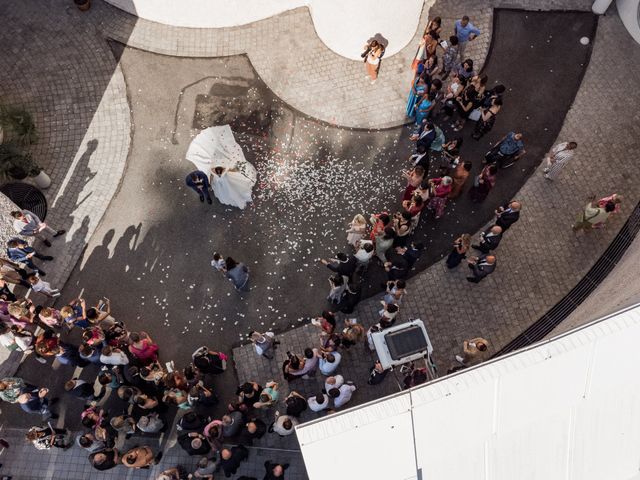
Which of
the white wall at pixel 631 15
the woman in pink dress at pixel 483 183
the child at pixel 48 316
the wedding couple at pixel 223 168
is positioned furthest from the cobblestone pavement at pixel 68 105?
the white wall at pixel 631 15

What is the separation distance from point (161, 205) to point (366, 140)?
5.61 m

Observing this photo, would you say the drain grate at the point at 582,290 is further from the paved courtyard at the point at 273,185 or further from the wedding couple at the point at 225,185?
the wedding couple at the point at 225,185

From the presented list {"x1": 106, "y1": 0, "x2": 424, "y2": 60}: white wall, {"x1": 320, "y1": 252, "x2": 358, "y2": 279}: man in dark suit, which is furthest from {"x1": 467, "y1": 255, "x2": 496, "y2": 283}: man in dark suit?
{"x1": 106, "y1": 0, "x2": 424, "y2": 60}: white wall

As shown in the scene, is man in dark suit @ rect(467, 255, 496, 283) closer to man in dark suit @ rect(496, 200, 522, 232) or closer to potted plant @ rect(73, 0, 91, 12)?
man in dark suit @ rect(496, 200, 522, 232)

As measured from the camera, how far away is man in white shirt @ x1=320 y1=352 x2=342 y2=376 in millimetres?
9617

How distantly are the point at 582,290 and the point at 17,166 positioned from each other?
45.4 feet

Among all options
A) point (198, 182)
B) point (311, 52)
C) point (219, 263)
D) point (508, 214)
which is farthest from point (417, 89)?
point (219, 263)

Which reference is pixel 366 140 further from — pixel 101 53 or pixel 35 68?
pixel 35 68

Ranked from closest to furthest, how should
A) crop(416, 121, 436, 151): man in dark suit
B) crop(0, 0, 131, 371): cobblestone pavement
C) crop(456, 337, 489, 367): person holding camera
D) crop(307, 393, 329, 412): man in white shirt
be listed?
1. crop(307, 393, 329, 412): man in white shirt
2. crop(456, 337, 489, 367): person holding camera
3. crop(416, 121, 436, 151): man in dark suit
4. crop(0, 0, 131, 371): cobblestone pavement

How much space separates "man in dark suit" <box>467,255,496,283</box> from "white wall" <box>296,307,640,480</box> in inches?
142

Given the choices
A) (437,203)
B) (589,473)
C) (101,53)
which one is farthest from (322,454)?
(101,53)

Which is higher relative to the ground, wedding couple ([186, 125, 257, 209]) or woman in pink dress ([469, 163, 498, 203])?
wedding couple ([186, 125, 257, 209])

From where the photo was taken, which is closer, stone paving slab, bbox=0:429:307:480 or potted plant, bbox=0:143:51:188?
stone paving slab, bbox=0:429:307:480

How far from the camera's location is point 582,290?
1139cm
